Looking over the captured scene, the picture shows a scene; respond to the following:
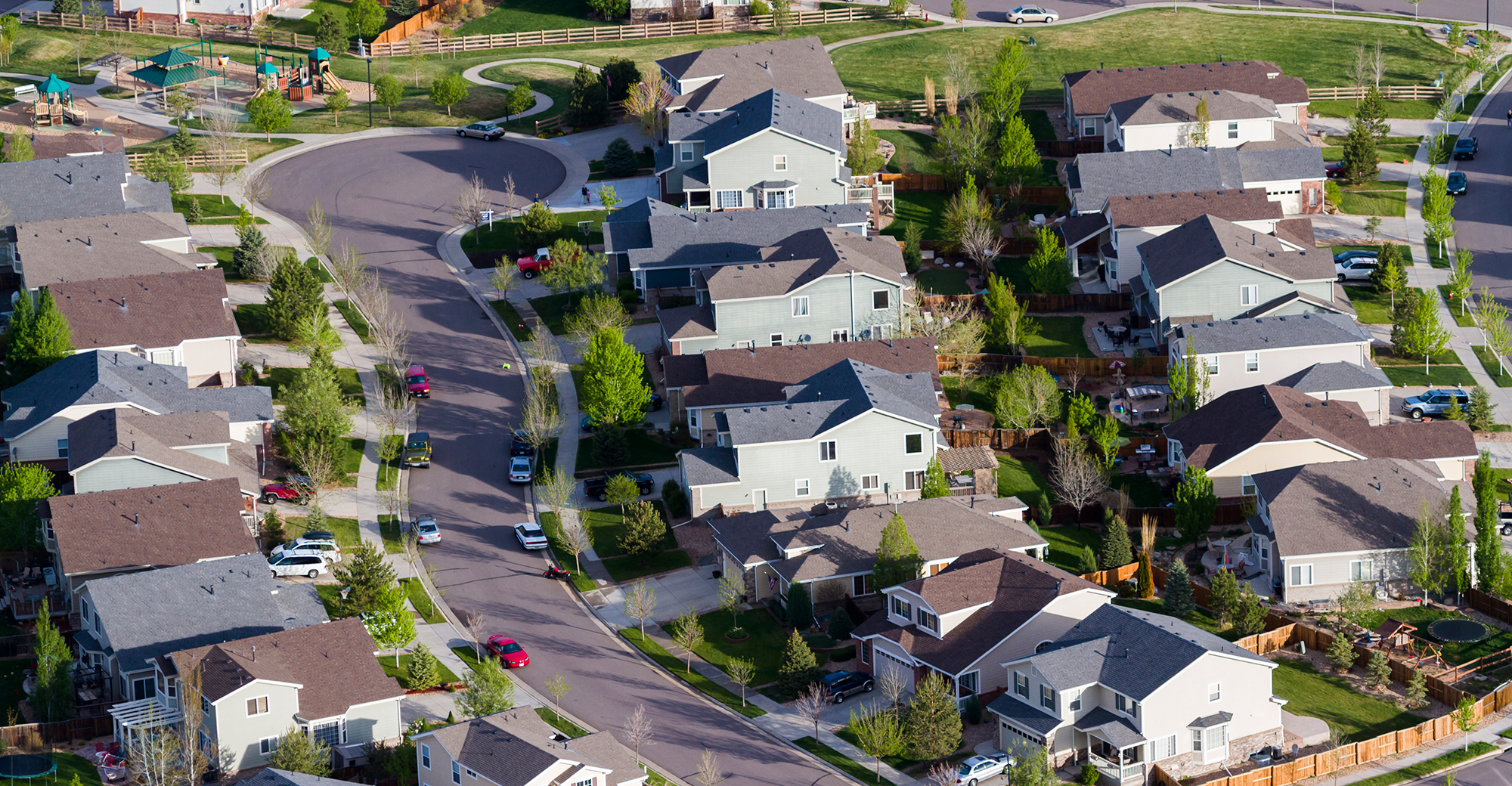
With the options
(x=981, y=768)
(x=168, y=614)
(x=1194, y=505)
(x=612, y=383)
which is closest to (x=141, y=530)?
(x=168, y=614)

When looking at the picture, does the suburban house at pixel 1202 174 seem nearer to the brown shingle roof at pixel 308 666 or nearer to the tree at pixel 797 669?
the tree at pixel 797 669

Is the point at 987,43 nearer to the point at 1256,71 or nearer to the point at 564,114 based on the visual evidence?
the point at 1256,71

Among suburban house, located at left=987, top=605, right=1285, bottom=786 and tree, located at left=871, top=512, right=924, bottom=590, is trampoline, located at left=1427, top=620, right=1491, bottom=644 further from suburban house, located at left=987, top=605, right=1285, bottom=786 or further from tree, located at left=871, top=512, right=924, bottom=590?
tree, located at left=871, top=512, right=924, bottom=590

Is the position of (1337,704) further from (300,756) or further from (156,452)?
(156,452)

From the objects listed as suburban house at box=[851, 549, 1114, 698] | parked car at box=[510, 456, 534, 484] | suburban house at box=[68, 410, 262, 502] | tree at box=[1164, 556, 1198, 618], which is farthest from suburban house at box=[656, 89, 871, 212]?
suburban house at box=[851, 549, 1114, 698]

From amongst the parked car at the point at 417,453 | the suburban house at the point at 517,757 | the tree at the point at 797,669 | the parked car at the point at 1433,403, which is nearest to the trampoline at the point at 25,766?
the suburban house at the point at 517,757

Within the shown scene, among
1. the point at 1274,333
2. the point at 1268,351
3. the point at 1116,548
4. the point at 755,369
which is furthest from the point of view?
the point at 1274,333
